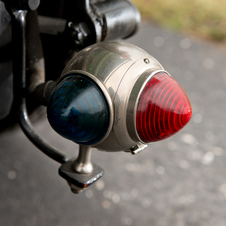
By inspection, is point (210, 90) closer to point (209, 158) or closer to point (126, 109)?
point (209, 158)

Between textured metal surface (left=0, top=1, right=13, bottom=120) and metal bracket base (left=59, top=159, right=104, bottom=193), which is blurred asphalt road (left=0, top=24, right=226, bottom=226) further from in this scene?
metal bracket base (left=59, top=159, right=104, bottom=193)

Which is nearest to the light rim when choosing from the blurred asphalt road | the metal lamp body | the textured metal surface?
the metal lamp body

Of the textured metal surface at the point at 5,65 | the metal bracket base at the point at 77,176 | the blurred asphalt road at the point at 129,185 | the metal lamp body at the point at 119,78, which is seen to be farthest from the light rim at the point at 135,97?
the blurred asphalt road at the point at 129,185

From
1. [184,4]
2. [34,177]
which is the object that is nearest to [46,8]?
[34,177]

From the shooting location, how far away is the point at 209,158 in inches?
66.5

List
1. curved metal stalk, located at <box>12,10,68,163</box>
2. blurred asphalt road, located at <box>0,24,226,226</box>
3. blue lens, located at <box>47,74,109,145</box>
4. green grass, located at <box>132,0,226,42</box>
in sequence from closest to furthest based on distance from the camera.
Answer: blue lens, located at <box>47,74,109,145</box>
curved metal stalk, located at <box>12,10,68,163</box>
blurred asphalt road, located at <box>0,24,226,226</box>
green grass, located at <box>132,0,226,42</box>

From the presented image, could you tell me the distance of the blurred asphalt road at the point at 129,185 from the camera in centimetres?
125

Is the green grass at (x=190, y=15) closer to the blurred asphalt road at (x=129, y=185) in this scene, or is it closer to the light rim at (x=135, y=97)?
the blurred asphalt road at (x=129, y=185)

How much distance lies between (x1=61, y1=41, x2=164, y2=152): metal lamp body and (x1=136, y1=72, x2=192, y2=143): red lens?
2 centimetres

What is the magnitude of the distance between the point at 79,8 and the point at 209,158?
1143mm

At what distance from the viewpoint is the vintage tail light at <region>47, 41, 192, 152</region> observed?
628 millimetres

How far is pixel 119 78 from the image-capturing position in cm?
65

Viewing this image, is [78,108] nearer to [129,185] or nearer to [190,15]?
[129,185]

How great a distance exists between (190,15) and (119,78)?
3320mm
